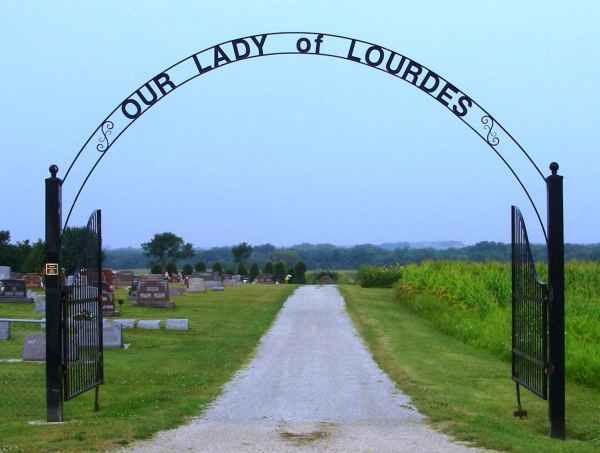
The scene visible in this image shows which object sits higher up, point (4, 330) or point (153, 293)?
point (153, 293)

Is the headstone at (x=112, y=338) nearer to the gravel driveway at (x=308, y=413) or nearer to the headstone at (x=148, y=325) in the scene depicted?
the gravel driveway at (x=308, y=413)

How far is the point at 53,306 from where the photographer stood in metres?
11.2

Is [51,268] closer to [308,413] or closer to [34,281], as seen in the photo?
[308,413]

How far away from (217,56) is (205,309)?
24.6 m

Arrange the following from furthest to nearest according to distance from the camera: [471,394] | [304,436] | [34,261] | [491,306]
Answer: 1. [34,261]
2. [491,306]
3. [471,394]
4. [304,436]

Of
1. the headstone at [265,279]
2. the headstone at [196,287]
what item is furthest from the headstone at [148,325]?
the headstone at [265,279]

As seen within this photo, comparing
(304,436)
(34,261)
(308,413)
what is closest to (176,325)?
(308,413)

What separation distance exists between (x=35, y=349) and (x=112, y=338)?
100 inches

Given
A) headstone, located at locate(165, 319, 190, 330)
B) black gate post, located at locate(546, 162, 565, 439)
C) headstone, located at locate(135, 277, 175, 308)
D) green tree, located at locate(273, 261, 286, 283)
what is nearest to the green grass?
black gate post, located at locate(546, 162, 565, 439)

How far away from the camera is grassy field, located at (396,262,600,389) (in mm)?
18719

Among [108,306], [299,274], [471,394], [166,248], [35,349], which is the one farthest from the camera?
[166,248]

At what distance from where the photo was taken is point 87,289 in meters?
12.0

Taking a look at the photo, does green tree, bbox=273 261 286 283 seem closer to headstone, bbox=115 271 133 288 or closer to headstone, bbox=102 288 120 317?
headstone, bbox=115 271 133 288

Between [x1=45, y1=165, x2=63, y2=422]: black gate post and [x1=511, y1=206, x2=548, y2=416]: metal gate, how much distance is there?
561 cm
